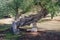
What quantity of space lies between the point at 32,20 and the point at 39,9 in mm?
2234

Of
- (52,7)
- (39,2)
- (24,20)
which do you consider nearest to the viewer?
(52,7)

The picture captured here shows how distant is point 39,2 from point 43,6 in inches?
29.1

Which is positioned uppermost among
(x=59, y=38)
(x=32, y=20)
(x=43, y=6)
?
(x=43, y=6)

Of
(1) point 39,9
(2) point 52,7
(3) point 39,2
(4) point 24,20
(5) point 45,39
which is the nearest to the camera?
(2) point 52,7

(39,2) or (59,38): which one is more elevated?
(39,2)

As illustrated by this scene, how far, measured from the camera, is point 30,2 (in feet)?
47.8

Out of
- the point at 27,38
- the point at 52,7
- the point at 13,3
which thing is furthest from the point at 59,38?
the point at 13,3

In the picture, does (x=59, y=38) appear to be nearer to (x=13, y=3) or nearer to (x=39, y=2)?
(x=39, y=2)

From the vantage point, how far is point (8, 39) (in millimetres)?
15086

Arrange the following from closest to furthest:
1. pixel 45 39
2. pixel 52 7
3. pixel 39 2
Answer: pixel 52 7 → pixel 39 2 → pixel 45 39

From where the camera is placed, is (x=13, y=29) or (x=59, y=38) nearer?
(x=59, y=38)

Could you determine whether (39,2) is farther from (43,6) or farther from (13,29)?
(13,29)

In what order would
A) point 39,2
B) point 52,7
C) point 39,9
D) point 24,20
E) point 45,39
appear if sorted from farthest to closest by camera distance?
point 24,20 → point 39,9 → point 45,39 → point 39,2 → point 52,7

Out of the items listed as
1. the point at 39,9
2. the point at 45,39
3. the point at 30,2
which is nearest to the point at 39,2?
the point at 30,2
